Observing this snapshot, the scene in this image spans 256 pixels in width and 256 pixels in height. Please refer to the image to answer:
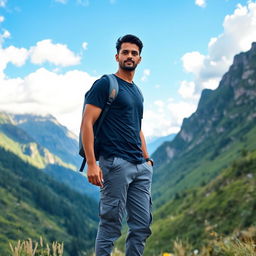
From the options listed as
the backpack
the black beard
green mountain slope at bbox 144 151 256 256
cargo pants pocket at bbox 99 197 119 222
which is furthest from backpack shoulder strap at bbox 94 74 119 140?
green mountain slope at bbox 144 151 256 256

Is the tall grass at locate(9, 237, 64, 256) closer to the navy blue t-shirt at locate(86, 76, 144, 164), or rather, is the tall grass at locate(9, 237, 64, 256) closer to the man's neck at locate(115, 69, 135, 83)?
the navy blue t-shirt at locate(86, 76, 144, 164)

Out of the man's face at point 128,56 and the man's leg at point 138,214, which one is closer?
the man's leg at point 138,214

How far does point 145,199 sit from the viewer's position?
5.44 metres

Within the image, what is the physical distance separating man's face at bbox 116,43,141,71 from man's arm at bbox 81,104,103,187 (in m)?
0.93

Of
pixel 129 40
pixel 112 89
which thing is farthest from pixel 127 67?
pixel 112 89

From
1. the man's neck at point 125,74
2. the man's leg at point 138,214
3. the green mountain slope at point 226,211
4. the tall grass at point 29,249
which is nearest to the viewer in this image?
the tall grass at point 29,249

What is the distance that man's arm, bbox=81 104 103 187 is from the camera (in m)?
4.79

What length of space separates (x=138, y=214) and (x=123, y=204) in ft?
1.25

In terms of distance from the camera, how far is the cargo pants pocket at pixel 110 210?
5.02 metres

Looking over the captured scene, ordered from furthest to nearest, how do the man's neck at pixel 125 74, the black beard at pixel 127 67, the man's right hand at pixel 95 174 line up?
1. the man's neck at pixel 125 74
2. the black beard at pixel 127 67
3. the man's right hand at pixel 95 174

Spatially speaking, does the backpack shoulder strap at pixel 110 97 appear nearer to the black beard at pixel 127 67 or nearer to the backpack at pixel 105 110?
the backpack at pixel 105 110

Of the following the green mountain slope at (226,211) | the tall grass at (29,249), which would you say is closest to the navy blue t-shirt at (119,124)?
the tall grass at (29,249)

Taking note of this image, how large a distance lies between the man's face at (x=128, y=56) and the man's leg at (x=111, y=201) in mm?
1523

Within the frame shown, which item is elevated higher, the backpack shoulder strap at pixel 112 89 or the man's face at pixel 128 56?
the man's face at pixel 128 56
